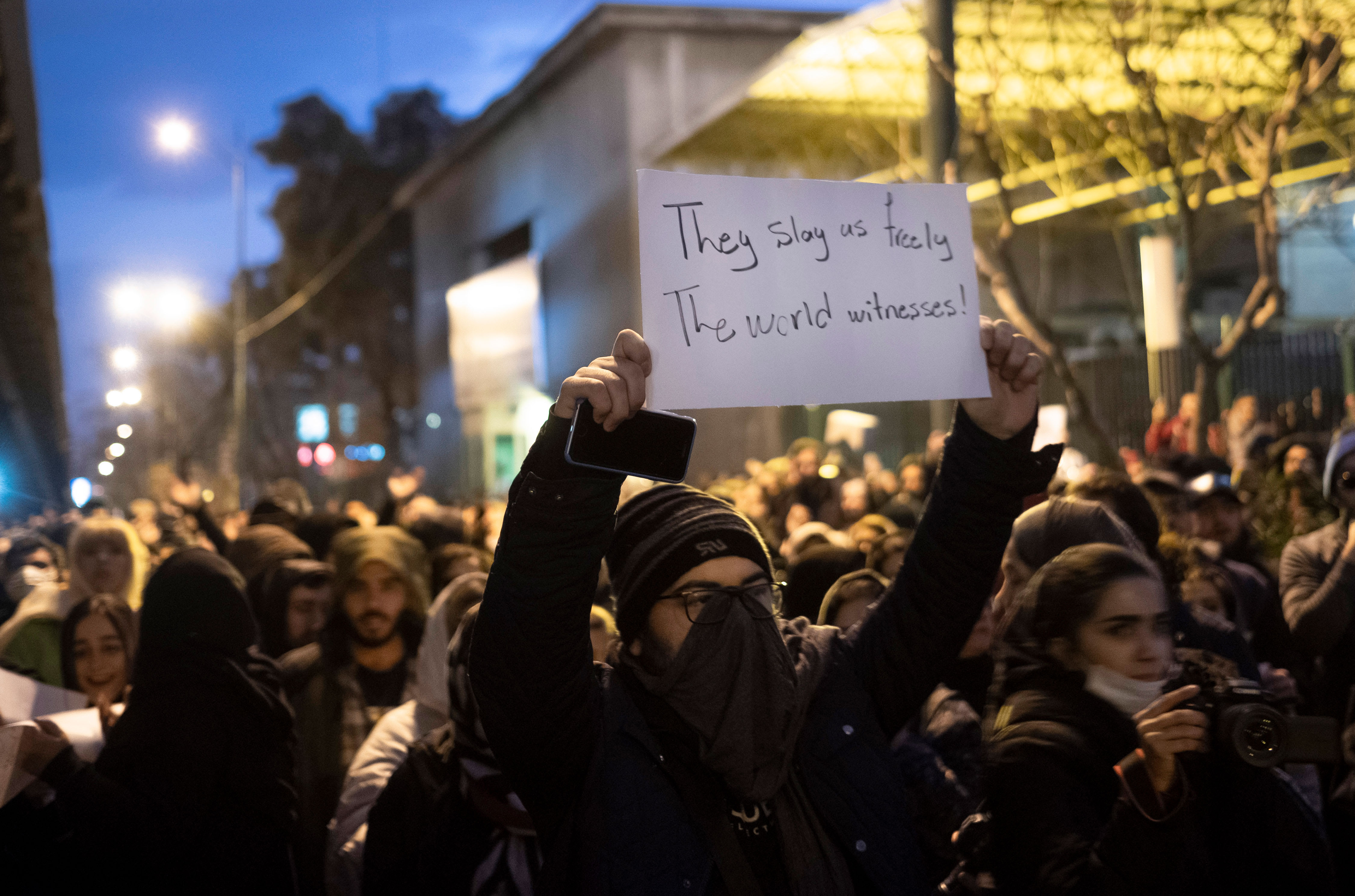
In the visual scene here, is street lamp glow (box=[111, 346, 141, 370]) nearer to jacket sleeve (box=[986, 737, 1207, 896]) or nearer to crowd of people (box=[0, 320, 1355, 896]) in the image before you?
crowd of people (box=[0, 320, 1355, 896])

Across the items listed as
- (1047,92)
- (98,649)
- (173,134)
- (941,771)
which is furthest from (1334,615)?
(173,134)

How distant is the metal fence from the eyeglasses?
40.5 ft

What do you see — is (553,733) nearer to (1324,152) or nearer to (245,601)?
(245,601)

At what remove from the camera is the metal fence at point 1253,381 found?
14750 mm

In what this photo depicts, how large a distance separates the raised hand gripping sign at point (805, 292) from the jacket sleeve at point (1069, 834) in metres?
0.71

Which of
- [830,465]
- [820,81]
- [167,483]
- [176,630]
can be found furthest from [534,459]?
[820,81]

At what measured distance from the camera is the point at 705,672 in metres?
2.11

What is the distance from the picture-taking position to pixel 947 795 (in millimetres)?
2879

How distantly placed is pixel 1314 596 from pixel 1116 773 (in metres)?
2.54

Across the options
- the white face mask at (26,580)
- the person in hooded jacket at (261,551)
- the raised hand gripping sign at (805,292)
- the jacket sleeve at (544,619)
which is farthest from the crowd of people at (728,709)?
the white face mask at (26,580)

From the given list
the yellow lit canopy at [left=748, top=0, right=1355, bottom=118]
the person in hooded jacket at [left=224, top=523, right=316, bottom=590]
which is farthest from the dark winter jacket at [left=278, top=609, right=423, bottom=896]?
the yellow lit canopy at [left=748, top=0, right=1355, bottom=118]

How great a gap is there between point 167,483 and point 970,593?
357 inches

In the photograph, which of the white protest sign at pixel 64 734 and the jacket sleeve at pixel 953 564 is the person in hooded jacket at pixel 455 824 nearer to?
the white protest sign at pixel 64 734

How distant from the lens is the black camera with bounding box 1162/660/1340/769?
201 centimetres
